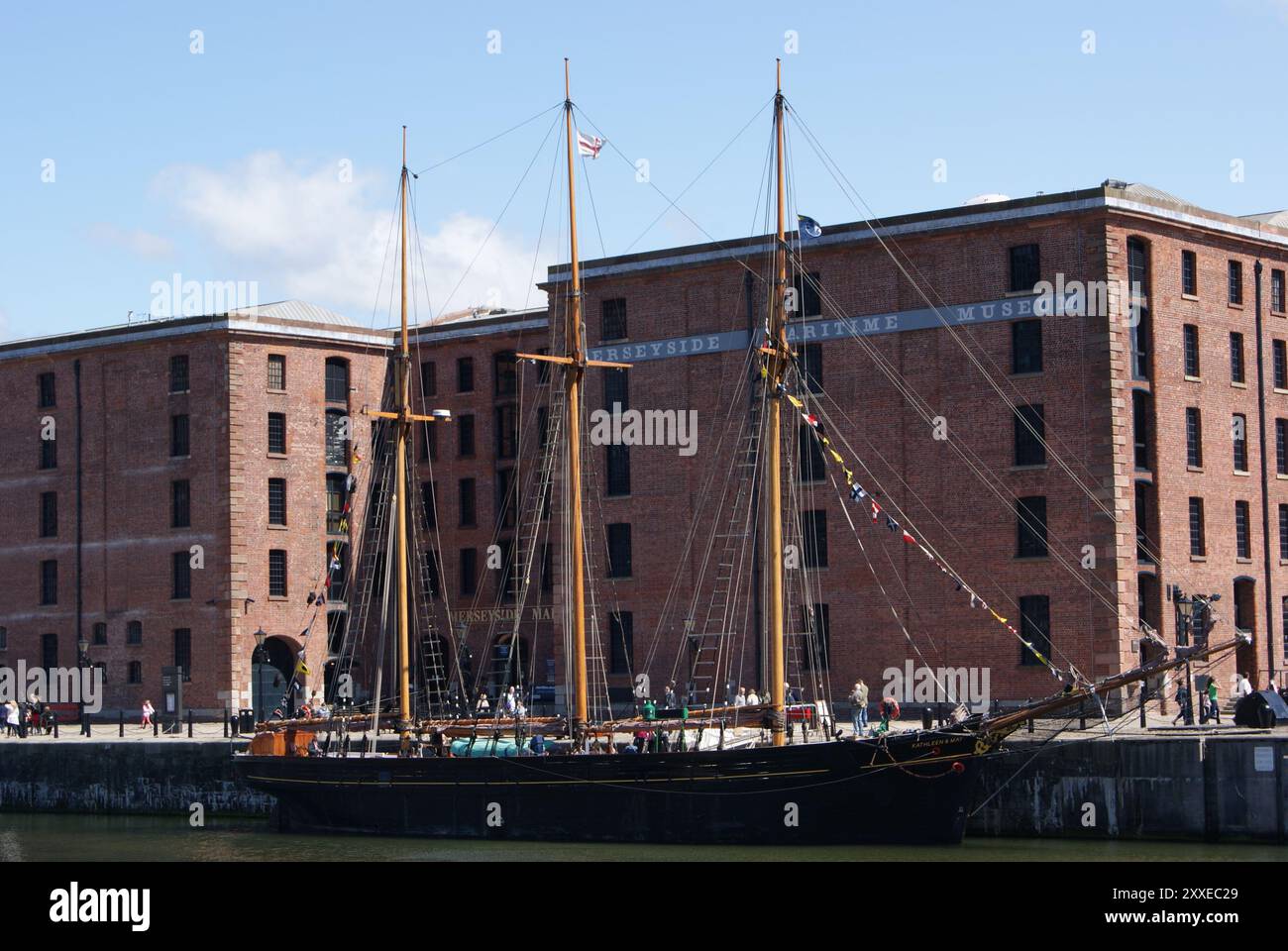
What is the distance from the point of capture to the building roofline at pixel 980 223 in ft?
188

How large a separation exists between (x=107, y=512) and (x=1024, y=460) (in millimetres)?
37136

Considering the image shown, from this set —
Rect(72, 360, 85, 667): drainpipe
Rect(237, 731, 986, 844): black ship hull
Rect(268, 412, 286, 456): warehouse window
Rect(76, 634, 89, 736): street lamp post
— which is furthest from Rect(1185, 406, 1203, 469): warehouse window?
Rect(72, 360, 85, 667): drainpipe

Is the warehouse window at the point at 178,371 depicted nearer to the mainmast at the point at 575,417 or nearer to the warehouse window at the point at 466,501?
the warehouse window at the point at 466,501

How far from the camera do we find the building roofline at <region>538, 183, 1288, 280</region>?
188 feet

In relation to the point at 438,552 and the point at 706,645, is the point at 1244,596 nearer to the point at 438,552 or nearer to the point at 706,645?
the point at 706,645

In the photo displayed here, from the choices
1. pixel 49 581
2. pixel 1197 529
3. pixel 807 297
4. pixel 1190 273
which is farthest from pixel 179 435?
pixel 1197 529

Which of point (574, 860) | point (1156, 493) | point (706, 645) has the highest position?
point (1156, 493)

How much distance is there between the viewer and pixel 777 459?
158ft

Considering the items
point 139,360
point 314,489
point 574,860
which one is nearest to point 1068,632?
point 574,860

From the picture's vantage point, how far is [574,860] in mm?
42750

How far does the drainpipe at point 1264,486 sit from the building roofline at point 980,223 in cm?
257

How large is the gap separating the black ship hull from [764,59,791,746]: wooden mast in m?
2.09

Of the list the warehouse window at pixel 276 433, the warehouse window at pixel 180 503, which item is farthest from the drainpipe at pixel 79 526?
the warehouse window at pixel 276 433

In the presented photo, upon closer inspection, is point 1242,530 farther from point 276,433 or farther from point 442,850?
point 276,433
